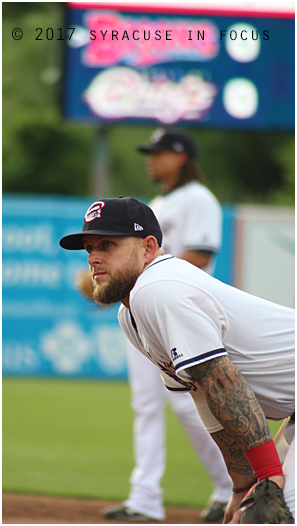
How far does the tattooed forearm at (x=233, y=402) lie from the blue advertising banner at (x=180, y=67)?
10.3m

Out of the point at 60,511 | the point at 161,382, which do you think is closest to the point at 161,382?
the point at 161,382

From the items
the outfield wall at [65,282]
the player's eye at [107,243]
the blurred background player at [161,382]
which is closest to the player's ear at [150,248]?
the player's eye at [107,243]

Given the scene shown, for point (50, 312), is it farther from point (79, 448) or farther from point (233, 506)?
point (233, 506)

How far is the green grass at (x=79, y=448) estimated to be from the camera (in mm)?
5082

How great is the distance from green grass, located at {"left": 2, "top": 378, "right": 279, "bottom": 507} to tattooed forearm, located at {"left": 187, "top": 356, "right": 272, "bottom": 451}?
2.68 meters

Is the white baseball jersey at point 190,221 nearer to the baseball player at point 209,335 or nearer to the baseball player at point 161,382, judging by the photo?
the baseball player at point 161,382

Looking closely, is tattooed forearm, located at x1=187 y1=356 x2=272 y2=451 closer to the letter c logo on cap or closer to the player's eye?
the player's eye

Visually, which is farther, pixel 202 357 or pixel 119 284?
pixel 119 284

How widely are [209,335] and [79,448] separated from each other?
14.5ft

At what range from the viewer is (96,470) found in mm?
5609

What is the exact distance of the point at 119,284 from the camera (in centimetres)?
255

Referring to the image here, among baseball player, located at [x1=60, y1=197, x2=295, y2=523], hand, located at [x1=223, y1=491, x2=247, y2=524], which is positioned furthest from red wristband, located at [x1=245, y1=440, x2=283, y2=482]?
hand, located at [x1=223, y1=491, x2=247, y2=524]

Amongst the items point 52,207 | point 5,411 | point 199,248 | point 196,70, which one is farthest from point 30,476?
point 196,70

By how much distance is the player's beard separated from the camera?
100 inches
